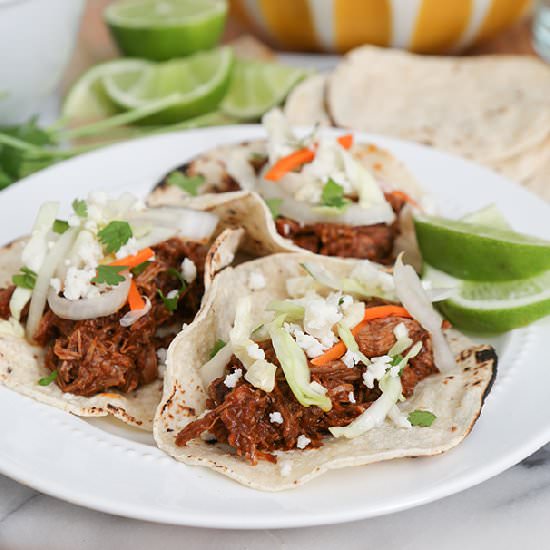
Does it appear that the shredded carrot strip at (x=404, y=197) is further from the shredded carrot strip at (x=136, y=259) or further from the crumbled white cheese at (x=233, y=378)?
the crumbled white cheese at (x=233, y=378)

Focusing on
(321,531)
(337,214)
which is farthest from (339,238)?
(321,531)

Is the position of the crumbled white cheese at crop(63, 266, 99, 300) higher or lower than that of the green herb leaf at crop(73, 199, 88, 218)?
lower

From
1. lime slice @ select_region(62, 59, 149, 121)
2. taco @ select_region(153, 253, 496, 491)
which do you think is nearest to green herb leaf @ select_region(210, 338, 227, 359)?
taco @ select_region(153, 253, 496, 491)

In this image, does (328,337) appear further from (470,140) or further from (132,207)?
(470,140)

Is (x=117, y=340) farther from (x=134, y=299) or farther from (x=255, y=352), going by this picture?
(x=255, y=352)

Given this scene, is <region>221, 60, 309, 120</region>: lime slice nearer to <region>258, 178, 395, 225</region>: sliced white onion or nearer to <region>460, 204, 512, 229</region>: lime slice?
<region>258, 178, 395, 225</region>: sliced white onion
